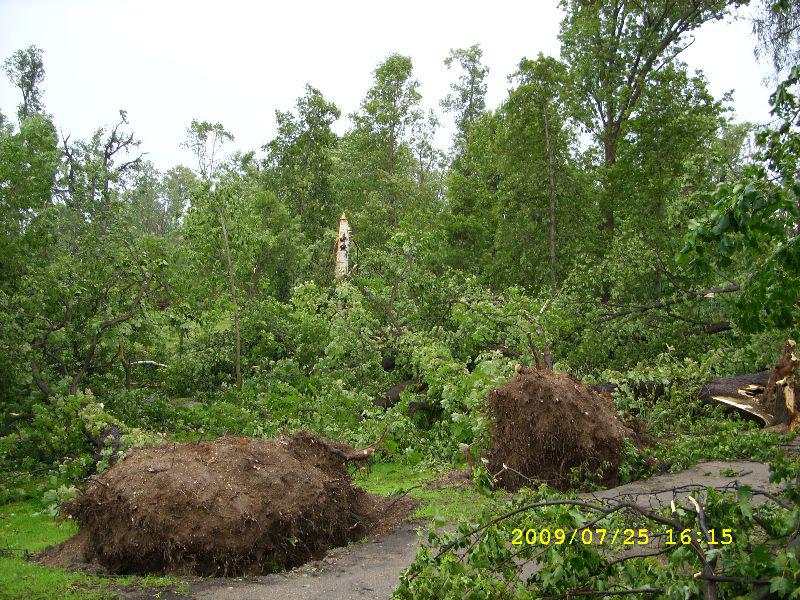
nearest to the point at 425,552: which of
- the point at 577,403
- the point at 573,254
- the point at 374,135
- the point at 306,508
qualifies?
the point at 306,508

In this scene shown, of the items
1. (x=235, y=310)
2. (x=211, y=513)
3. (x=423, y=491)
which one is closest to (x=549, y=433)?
(x=423, y=491)

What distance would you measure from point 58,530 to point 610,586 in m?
5.56

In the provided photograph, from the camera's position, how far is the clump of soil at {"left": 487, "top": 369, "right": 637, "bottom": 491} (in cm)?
709

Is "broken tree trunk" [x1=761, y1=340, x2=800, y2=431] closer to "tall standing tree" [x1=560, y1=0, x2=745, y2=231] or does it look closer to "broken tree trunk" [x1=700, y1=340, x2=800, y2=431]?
"broken tree trunk" [x1=700, y1=340, x2=800, y2=431]

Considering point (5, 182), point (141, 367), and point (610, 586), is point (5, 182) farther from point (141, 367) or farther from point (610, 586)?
point (610, 586)

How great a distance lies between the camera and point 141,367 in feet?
39.0

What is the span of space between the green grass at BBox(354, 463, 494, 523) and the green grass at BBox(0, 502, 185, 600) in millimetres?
2161

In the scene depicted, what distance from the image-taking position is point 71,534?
21.2 ft

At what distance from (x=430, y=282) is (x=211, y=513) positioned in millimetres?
8036

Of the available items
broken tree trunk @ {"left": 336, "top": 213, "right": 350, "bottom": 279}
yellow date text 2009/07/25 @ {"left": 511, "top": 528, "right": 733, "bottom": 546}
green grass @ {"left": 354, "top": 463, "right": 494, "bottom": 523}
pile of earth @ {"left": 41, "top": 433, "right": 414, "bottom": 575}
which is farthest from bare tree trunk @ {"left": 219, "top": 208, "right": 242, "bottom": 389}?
yellow date text 2009/07/25 @ {"left": 511, "top": 528, "right": 733, "bottom": 546}

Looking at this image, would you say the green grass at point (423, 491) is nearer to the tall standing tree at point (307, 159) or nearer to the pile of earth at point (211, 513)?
the pile of earth at point (211, 513)

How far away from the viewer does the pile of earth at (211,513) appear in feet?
16.6

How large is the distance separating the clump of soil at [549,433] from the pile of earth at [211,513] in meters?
1.92

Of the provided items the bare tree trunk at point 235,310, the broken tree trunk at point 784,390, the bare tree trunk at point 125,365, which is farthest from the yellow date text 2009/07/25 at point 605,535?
the bare tree trunk at point 235,310
